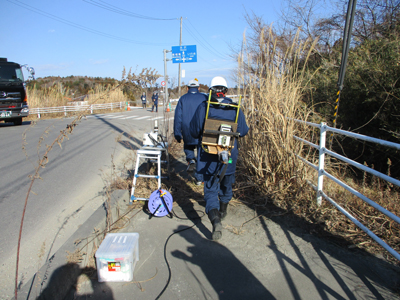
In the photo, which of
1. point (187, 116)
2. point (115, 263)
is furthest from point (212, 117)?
point (115, 263)

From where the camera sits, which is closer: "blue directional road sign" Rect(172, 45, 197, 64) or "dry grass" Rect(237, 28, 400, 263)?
"dry grass" Rect(237, 28, 400, 263)

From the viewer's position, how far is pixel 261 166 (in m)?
4.40

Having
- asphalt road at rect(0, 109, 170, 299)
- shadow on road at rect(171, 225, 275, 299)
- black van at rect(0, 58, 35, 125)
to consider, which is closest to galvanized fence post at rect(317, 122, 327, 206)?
shadow on road at rect(171, 225, 275, 299)

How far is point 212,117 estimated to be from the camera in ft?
10.8

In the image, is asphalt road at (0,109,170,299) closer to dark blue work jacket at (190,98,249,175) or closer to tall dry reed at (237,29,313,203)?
dark blue work jacket at (190,98,249,175)

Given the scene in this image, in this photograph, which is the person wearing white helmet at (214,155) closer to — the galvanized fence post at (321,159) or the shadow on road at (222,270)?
the shadow on road at (222,270)

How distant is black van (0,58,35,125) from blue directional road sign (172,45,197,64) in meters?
9.67

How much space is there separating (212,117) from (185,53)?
58.1 ft

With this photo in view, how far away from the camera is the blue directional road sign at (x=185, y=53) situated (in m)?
19.6

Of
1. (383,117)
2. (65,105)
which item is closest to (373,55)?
(383,117)

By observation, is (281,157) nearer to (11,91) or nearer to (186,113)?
(186,113)

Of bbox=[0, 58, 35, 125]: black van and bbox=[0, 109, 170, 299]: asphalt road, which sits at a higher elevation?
bbox=[0, 58, 35, 125]: black van

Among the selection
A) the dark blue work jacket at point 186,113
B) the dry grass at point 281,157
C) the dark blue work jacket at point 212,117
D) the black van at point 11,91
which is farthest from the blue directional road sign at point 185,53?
the dark blue work jacket at point 212,117

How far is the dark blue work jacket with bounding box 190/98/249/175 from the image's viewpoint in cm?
332
